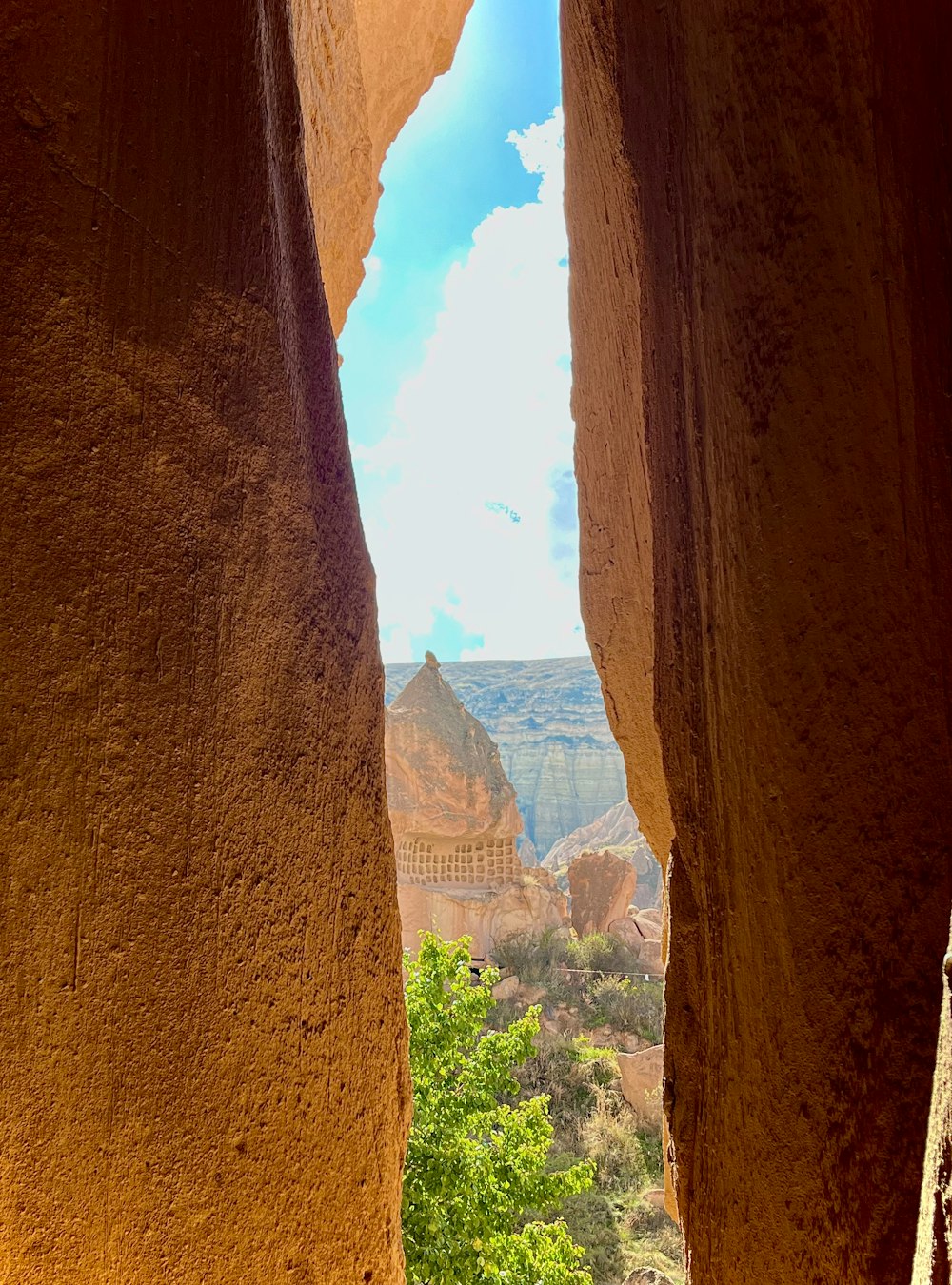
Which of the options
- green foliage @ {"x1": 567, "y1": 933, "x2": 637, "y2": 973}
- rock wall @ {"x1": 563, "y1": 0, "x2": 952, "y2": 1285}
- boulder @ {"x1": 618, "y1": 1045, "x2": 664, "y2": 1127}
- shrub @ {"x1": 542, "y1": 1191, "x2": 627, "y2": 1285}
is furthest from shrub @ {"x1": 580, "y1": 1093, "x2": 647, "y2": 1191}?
rock wall @ {"x1": 563, "y1": 0, "x2": 952, "y2": 1285}

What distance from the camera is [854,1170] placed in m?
1.35

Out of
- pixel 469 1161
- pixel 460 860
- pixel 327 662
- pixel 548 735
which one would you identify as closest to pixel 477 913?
pixel 460 860

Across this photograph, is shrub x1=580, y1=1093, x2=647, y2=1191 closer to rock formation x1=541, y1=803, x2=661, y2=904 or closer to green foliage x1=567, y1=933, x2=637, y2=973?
green foliage x1=567, y1=933, x2=637, y2=973

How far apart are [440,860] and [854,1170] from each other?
525 inches

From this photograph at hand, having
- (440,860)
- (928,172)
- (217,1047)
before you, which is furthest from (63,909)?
(440,860)

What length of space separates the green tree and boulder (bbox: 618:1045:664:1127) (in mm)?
4591

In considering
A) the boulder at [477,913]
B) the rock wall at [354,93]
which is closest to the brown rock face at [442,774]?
the boulder at [477,913]

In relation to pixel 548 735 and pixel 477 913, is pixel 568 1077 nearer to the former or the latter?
pixel 477 913

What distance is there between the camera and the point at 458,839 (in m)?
14.4

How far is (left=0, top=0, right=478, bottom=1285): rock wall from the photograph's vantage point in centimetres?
127

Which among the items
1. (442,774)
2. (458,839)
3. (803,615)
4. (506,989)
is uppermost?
(803,615)

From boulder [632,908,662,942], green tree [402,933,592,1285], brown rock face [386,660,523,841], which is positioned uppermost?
brown rock face [386,660,523,841]

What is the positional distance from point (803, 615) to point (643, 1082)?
9839 mm

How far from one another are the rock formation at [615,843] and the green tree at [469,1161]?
20.5 meters
